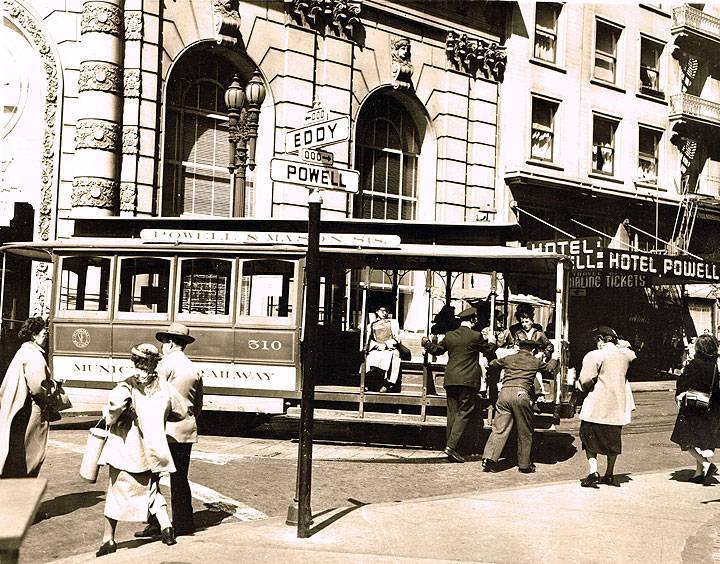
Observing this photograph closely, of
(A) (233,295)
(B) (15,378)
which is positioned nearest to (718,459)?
(A) (233,295)

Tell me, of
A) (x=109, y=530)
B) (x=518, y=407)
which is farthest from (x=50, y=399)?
(x=518, y=407)

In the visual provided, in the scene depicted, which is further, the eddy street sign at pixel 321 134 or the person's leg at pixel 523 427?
the person's leg at pixel 523 427

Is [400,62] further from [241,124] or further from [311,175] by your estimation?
[311,175]

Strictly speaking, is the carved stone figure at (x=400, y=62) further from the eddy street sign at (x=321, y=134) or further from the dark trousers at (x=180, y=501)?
the dark trousers at (x=180, y=501)

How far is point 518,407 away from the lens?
1102 centimetres

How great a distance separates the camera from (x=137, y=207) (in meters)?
18.4

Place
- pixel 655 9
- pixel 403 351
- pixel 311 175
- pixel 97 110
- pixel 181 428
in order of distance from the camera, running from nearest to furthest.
Result: pixel 181 428, pixel 311 175, pixel 403 351, pixel 97 110, pixel 655 9

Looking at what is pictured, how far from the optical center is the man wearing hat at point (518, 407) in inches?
430

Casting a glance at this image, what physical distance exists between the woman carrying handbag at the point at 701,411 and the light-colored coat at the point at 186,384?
20.2ft

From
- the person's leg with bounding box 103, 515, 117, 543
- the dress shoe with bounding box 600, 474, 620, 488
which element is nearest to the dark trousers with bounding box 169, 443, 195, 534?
the person's leg with bounding box 103, 515, 117, 543

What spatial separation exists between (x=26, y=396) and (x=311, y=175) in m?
3.27

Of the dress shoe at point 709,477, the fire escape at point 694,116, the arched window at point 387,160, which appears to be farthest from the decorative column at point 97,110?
the fire escape at point 694,116

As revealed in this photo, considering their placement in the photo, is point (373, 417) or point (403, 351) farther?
point (403, 351)

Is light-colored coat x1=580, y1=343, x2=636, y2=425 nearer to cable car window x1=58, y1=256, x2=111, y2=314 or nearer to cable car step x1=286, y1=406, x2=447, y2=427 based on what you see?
cable car step x1=286, y1=406, x2=447, y2=427
